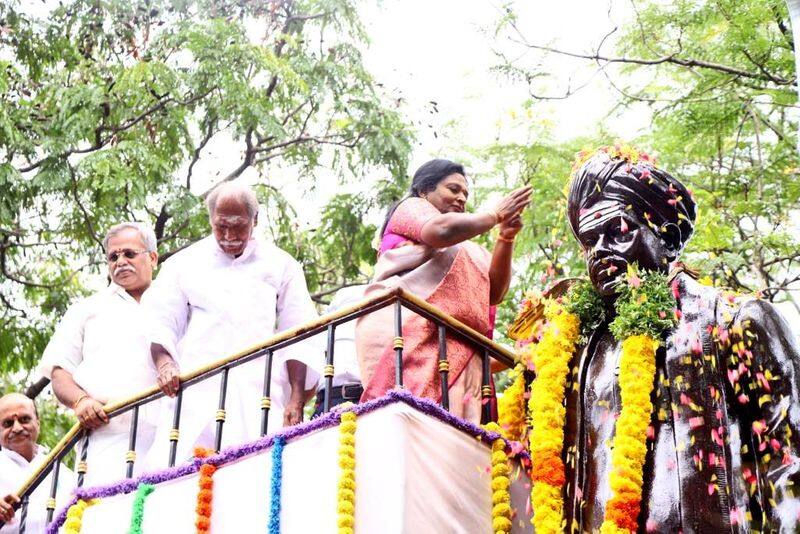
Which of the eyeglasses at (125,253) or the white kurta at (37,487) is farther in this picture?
the eyeglasses at (125,253)

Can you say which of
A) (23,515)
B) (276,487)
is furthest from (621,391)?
(23,515)

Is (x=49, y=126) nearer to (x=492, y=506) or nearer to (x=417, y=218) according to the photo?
(x=417, y=218)

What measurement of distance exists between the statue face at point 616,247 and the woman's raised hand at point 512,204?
28.0 inches

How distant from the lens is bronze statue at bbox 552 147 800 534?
4230 millimetres

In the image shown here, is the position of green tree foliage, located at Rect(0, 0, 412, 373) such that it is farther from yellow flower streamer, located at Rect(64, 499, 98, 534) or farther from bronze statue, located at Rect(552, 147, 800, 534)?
bronze statue, located at Rect(552, 147, 800, 534)

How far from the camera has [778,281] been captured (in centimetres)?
957

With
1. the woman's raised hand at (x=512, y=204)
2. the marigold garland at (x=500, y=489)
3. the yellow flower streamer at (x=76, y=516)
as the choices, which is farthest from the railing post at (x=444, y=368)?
the yellow flower streamer at (x=76, y=516)

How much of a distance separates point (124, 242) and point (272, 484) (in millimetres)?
2285

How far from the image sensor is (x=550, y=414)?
4.88 m

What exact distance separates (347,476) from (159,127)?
677 cm

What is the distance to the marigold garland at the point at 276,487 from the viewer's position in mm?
5113

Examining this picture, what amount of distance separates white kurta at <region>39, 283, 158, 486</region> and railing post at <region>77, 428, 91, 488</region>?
0.10 feet

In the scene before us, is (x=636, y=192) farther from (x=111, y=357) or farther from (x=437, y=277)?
(x=111, y=357)

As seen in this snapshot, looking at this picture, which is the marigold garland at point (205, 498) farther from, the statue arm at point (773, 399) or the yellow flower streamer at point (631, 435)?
the statue arm at point (773, 399)
